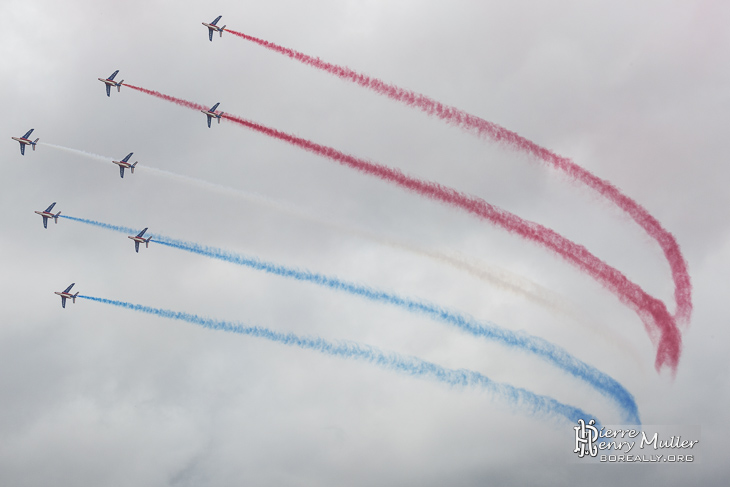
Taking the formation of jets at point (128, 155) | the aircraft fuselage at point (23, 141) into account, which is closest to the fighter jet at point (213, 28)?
the formation of jets at point (128, 155)

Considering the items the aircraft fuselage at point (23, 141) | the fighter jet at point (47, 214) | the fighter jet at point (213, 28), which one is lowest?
the fighter jet at point (47, 214)

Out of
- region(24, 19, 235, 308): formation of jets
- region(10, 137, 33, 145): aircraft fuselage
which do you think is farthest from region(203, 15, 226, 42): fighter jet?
region(10, 137, 33, 145): aircraft fuselage

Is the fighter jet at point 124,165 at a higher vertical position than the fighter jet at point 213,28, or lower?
lower

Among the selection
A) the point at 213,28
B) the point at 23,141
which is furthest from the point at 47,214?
the point at 213,28

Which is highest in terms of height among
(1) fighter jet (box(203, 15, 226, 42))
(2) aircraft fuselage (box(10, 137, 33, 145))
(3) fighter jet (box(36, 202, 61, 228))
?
(1) fighter jet (box(203, 15, 226, 42))

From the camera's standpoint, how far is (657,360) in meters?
76.8

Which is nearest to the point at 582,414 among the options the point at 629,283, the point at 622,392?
the point at 622,392

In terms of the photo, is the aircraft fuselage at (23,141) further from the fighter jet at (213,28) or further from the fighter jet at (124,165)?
the fighter jet at (213,28)

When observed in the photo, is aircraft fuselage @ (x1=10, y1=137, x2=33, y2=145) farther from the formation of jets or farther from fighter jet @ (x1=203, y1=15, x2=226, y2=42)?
fighter jet @ (x1=203, y1=15, x2=226, y2=42)

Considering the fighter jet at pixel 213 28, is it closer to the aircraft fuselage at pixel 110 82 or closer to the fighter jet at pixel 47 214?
the aircraft fuselage at pixel 110 82

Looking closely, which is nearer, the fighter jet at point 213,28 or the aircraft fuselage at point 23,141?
the fighter jet at point 213,28

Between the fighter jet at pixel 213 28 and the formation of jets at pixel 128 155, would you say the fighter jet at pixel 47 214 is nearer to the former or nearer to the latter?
the formation of jets at pixel 128 155

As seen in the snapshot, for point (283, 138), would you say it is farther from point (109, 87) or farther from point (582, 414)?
point (582, 414)

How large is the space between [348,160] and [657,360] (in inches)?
1393
